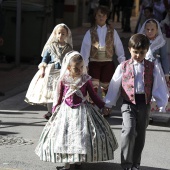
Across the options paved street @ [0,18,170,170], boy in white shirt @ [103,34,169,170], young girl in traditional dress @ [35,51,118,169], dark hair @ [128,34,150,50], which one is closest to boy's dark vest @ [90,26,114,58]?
paved street @ [0,18,170,170]

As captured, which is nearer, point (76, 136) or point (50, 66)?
point (76, 136)

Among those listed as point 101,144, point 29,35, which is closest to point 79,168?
point 101,144

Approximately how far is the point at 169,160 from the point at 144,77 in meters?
1.39

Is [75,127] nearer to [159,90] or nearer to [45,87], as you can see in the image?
[159,90]

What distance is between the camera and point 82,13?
2825cm

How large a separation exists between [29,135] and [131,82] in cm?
251

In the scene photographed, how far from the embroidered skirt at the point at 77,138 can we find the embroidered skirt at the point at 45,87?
2.67 metres

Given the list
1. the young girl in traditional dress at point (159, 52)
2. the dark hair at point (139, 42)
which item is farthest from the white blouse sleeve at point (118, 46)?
the dark hair at point (139, 42)

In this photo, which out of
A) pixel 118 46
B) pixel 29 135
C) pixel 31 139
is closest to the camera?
pixel 31 139

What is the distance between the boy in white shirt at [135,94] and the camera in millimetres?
7004

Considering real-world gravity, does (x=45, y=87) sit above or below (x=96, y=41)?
below

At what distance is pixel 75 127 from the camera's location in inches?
277

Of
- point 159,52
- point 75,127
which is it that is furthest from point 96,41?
point 75,127

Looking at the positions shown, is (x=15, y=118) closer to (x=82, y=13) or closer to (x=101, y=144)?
(x=101, y=144)
